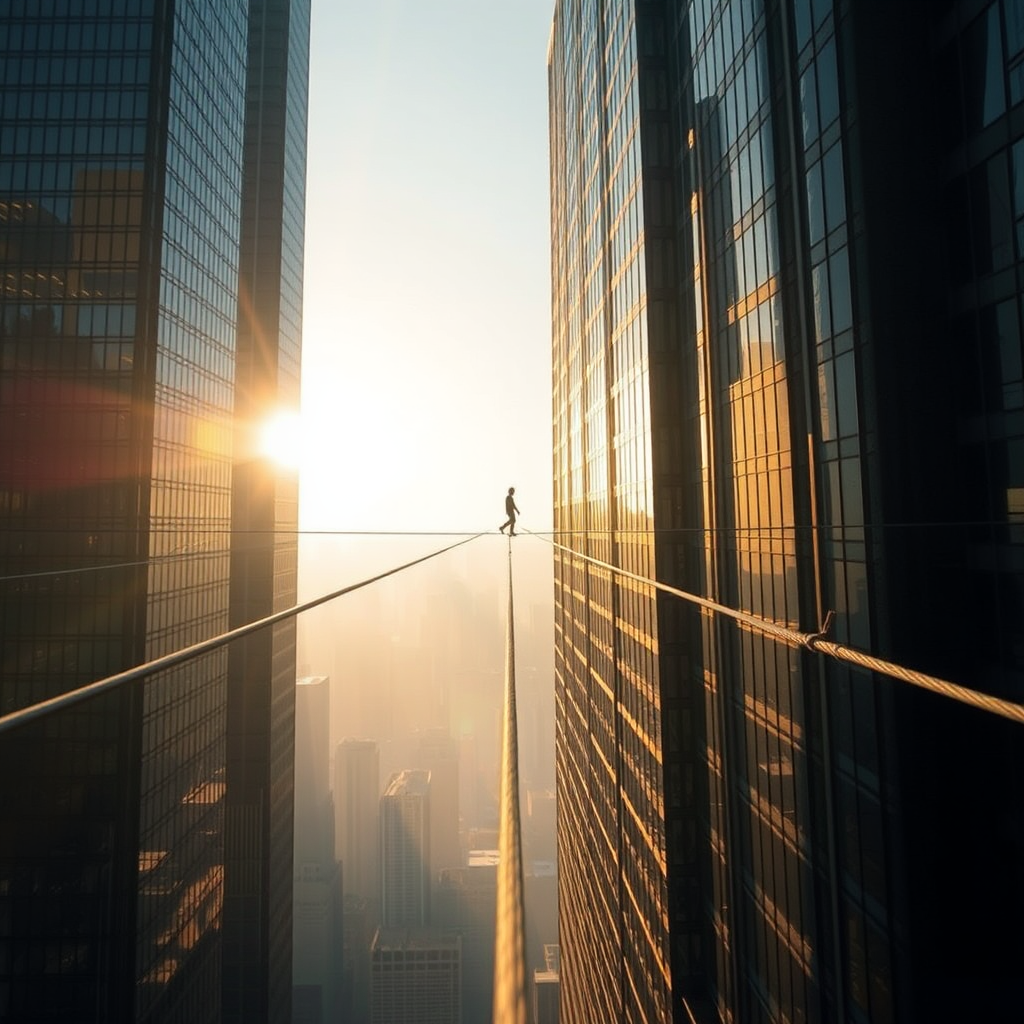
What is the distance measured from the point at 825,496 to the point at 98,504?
4501 centimetres

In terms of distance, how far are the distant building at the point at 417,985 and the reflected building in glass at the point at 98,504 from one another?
147822 millimetres

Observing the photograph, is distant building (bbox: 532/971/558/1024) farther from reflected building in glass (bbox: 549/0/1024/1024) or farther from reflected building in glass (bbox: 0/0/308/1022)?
reflected building in glass (bbox: 549/0/1024/1024)

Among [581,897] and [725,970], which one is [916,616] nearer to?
[725,970]

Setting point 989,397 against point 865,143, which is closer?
point 989,397

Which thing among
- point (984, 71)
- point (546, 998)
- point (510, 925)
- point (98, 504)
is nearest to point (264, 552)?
point (98, 504)

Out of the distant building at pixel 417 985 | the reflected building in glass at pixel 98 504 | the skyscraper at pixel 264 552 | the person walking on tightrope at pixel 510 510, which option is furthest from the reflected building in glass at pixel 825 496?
the distant building at pixel 417 985

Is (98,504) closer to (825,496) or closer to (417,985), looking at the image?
(825,496)

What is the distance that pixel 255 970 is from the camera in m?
83.6

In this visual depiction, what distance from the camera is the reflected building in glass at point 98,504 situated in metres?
43.3

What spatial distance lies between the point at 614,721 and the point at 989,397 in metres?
39.2

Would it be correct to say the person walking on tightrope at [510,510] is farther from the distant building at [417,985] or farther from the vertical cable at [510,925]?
the distant building at [417,985]

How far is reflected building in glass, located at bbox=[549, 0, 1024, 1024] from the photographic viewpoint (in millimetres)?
17125

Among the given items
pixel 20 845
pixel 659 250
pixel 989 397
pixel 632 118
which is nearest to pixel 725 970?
pixel 989 397

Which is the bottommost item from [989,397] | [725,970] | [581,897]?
[581,897]
